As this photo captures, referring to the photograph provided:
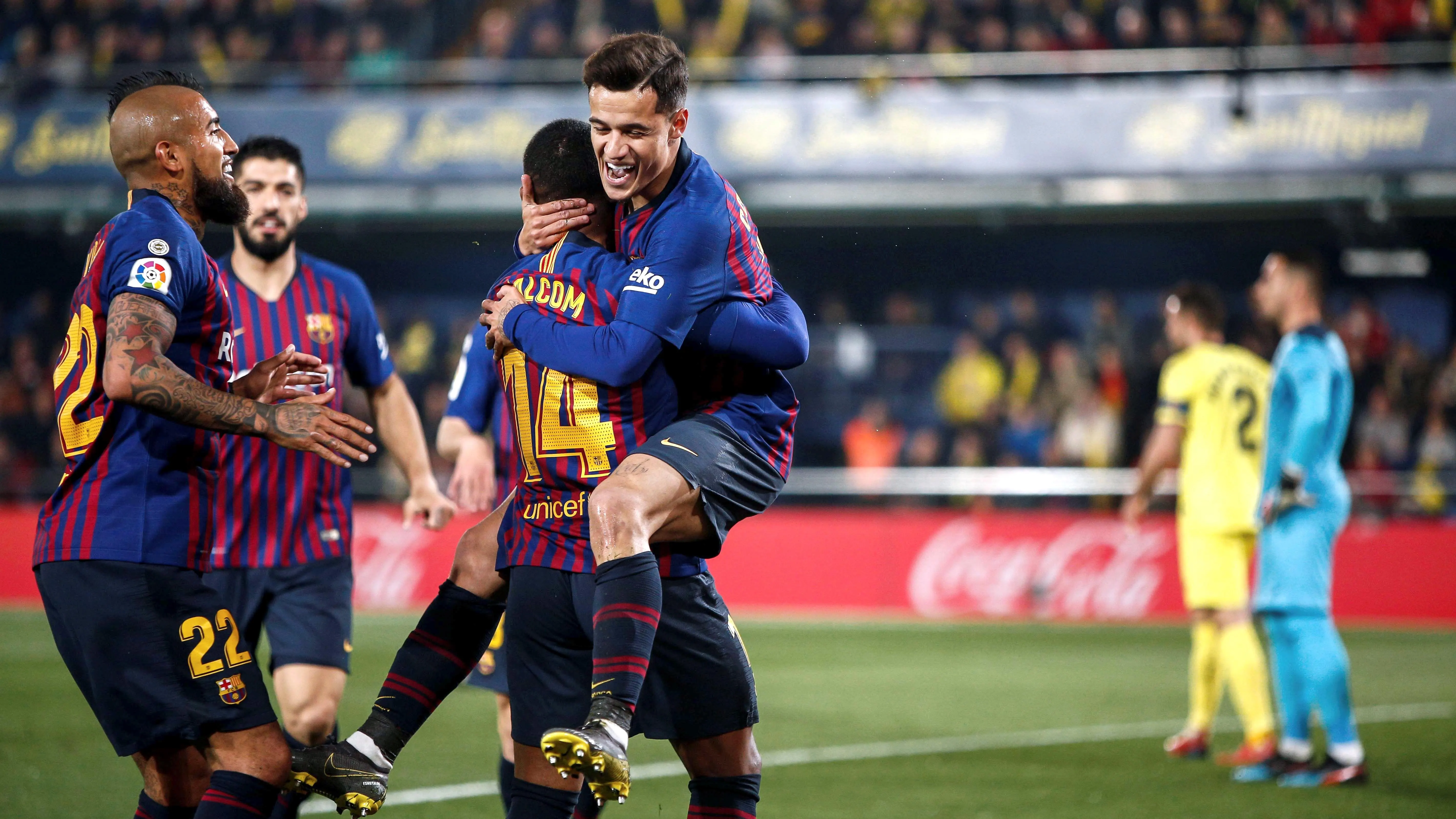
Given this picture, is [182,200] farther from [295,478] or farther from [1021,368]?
[1021,368]

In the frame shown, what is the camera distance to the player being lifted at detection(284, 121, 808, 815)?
3.50m

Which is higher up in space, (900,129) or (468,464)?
(900,129)

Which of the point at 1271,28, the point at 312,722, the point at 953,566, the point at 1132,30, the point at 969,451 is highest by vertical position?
the point at 1132,30

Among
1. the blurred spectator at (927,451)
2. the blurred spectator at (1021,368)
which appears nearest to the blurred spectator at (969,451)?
the blurred spectator at (927,451)

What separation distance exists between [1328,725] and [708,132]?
12.6 meters

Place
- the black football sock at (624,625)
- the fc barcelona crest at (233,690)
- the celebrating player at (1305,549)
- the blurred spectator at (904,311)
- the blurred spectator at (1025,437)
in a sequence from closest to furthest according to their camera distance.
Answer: the black football sock at (624,625), the fc barcelona crest at (233,690), the celebrating player at (1305,549), the blurred spectator at (1025,437), the blurred spectator at (904,311)

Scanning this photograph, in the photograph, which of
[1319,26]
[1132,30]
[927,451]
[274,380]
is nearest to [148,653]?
[274,380]

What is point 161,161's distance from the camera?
3.76m

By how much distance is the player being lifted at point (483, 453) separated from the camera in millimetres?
5156

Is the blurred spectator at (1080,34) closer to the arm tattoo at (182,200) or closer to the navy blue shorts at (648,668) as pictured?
the arm tattoo at (182,200)

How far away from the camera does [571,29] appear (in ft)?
64.2

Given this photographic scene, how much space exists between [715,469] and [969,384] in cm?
1456

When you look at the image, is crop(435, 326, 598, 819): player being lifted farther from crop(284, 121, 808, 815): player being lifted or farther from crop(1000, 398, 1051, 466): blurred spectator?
crop(1000, 398, 1051, 466): blurred spectator

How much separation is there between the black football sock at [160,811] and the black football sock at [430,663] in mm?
537
